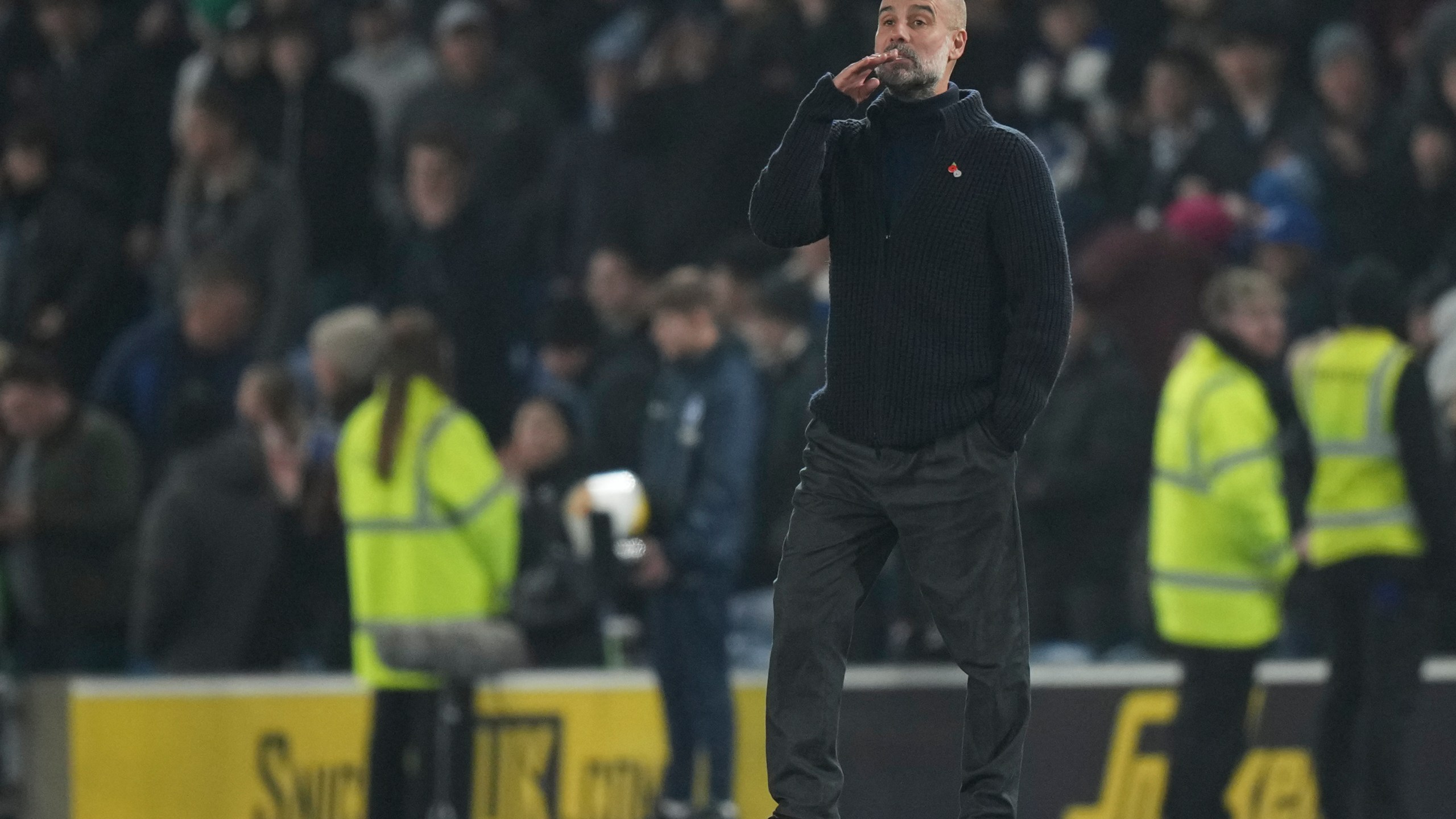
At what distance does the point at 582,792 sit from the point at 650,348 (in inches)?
102

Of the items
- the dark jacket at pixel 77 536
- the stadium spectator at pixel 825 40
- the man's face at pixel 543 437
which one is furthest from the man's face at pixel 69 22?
the man's face at pixel 543 437

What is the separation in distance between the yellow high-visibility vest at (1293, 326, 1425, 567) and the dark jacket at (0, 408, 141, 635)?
492cm

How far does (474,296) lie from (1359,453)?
15.9ft

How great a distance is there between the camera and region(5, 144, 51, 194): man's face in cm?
1198

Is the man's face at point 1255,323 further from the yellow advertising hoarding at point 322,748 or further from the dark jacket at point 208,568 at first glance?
the dark jacket at point 208,568

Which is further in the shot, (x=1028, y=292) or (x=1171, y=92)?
(x=1171, y=92)

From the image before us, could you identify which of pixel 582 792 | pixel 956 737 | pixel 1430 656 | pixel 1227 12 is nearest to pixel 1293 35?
pixel 1227 12

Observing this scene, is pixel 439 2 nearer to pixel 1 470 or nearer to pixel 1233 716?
pixel 1 470

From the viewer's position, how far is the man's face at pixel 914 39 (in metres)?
5.03

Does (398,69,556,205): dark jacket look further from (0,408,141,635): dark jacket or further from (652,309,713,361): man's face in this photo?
(652,309,713,361): man's face

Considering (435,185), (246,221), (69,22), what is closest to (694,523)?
(435,185)

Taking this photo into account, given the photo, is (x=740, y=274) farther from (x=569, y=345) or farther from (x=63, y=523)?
(x=63, y=523)

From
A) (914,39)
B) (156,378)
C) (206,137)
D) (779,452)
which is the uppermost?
(206,137)

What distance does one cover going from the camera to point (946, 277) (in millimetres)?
5074
